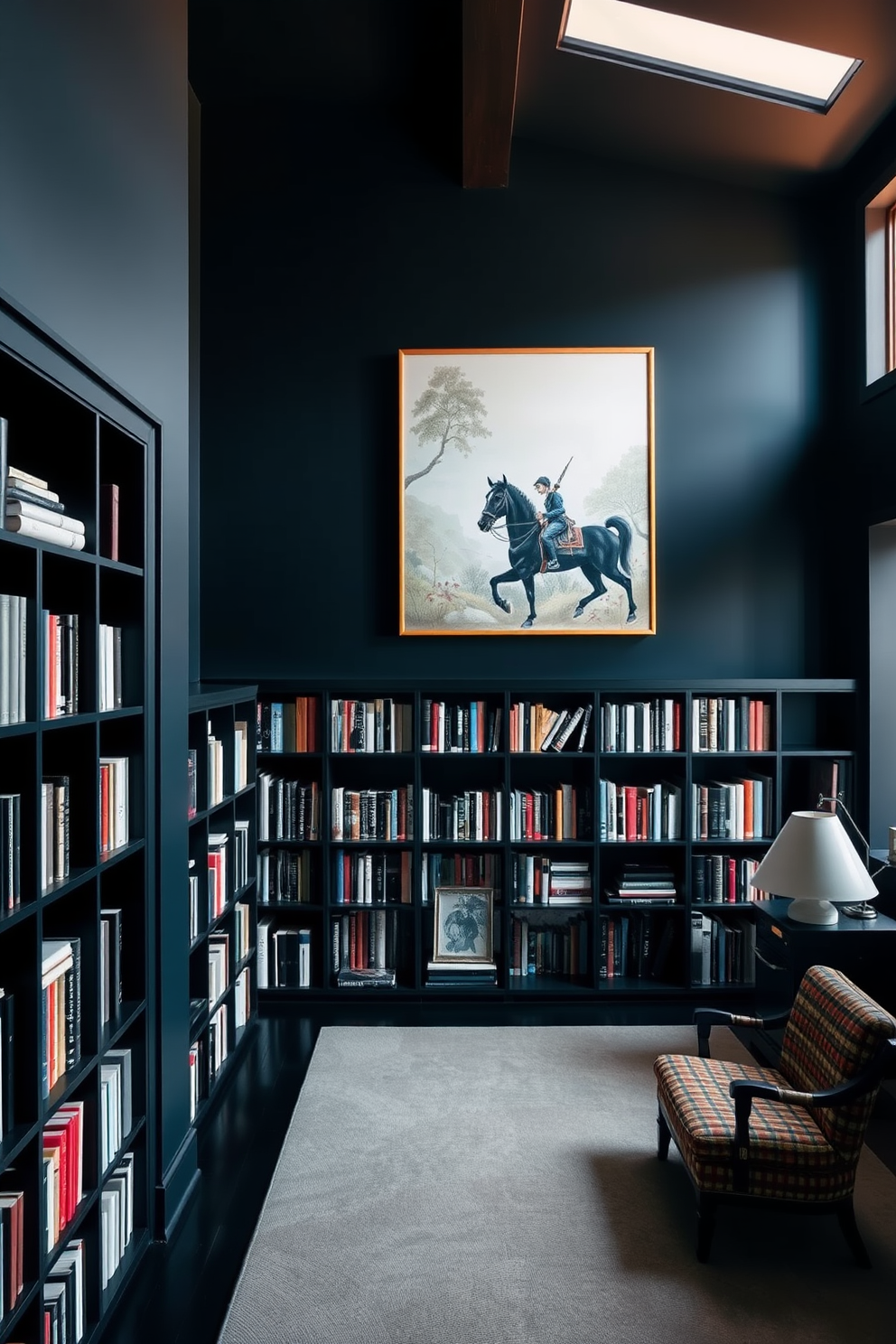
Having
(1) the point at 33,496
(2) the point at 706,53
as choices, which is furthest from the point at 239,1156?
(2) the point at 706,53

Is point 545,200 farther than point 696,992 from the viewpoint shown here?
Yes

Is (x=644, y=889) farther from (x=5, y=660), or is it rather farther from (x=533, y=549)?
(x=5, y=660)

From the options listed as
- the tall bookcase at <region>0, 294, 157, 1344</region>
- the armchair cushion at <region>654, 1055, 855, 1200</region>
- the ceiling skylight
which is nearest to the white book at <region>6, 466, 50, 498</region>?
the tall bookcase at <region>0, 294, 157, 1344</region>

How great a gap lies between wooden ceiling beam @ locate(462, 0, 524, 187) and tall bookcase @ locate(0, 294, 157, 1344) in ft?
7.39

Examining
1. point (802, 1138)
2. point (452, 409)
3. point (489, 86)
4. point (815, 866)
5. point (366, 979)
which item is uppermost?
point (489, 86)

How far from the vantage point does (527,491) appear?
4.55m

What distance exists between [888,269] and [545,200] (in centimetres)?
188

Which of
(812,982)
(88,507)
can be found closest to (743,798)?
(812,982)

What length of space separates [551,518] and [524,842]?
1790mm

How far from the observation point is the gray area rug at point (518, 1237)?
216cm

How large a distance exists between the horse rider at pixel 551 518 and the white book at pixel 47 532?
2.90 metres

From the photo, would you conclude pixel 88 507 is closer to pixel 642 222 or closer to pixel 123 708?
pixel 123 708

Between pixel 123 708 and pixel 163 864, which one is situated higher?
pixel 123 708

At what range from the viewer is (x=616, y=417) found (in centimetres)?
455
